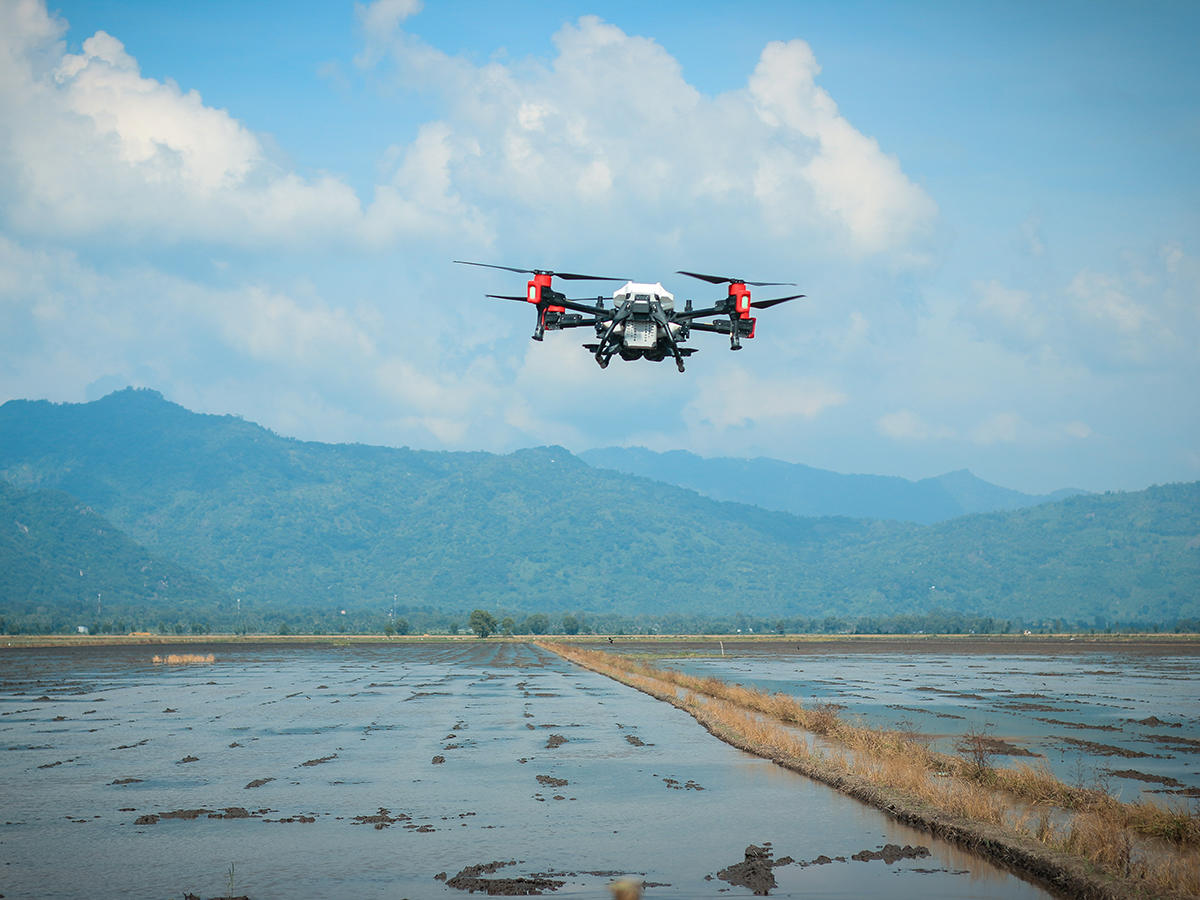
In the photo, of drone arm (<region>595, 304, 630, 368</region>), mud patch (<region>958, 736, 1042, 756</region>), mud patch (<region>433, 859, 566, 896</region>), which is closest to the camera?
mud patch (<region>433, 859, 566, 896</region>)

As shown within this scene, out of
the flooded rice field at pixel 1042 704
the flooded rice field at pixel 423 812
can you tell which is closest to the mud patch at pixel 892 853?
the flooded rice field at pixel 423 812

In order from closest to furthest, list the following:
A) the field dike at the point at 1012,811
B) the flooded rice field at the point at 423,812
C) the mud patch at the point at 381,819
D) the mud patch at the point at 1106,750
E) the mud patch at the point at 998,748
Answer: the field dike at the point at 1012,811 → the flooded rice field at the point at 423,812 → the mud patch at the point at 381,819 → the mud patch at the point at 998,748 → the mud patch at the point at 1106,750

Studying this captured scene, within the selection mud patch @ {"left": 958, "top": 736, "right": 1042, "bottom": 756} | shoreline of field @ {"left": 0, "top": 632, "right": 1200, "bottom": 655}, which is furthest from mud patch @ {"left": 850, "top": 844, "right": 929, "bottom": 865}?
shoreline of field @ {"left": 0, "top": 632, "right": 1200, "bottom": 655}

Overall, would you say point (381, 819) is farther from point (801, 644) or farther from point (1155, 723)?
point (801, 644)

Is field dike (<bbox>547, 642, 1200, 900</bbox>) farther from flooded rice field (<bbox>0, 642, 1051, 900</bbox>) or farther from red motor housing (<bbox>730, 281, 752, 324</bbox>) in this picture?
red motor housing (<bbox>730, 281, 752, 324</bbox>)

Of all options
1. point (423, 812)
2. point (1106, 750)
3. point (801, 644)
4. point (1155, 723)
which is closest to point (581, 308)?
point (423, 812)

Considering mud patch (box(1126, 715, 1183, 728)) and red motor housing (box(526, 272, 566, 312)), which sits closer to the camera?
red motor housing (box(526, 272, 566, 312))

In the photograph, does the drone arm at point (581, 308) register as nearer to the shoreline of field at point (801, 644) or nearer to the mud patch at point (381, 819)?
the mud patch at point (381, 819)
